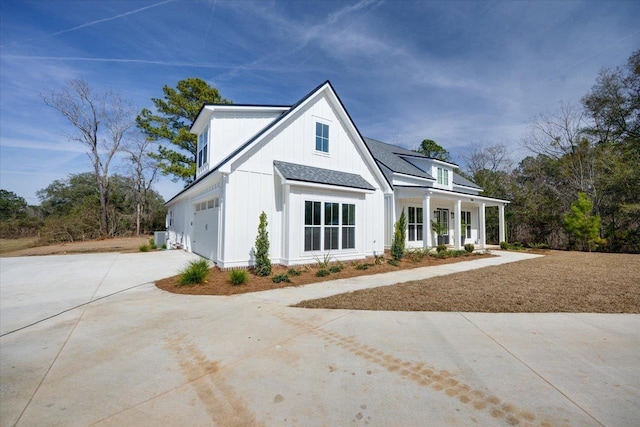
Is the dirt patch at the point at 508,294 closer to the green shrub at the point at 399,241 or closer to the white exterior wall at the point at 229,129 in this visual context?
the green shrub at the point at 399,241

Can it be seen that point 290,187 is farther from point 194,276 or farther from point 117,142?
point 117,142

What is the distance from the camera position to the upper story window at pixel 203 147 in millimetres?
13125

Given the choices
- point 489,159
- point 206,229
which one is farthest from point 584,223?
point 206,229

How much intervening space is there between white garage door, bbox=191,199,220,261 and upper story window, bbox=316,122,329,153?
489 centimetres

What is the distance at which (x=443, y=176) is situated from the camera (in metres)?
20.6

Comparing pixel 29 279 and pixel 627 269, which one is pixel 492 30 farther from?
pixel 29 279

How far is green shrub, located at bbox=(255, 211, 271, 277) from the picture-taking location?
29.1 feet

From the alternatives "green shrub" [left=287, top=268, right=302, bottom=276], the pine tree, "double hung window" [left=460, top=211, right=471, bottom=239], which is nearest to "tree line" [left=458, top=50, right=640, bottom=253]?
the pine tree

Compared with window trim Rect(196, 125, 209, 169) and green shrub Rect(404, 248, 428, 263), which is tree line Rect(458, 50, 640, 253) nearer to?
green shrub Rect(404, 248, 428, 263)

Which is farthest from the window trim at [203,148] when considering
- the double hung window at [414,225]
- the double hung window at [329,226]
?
the double hung window at [414,225]

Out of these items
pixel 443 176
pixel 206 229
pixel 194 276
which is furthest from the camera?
pixel 443 176

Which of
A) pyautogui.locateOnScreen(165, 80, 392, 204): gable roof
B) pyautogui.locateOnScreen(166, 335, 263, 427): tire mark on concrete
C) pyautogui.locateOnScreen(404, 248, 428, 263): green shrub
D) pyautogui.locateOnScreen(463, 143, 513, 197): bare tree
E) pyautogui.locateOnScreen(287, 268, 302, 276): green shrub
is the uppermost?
pyautogui.locateOnScreen(463, 143, 513, 197): bare tree

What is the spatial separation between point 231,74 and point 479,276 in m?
17.0

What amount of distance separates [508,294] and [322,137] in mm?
8723
